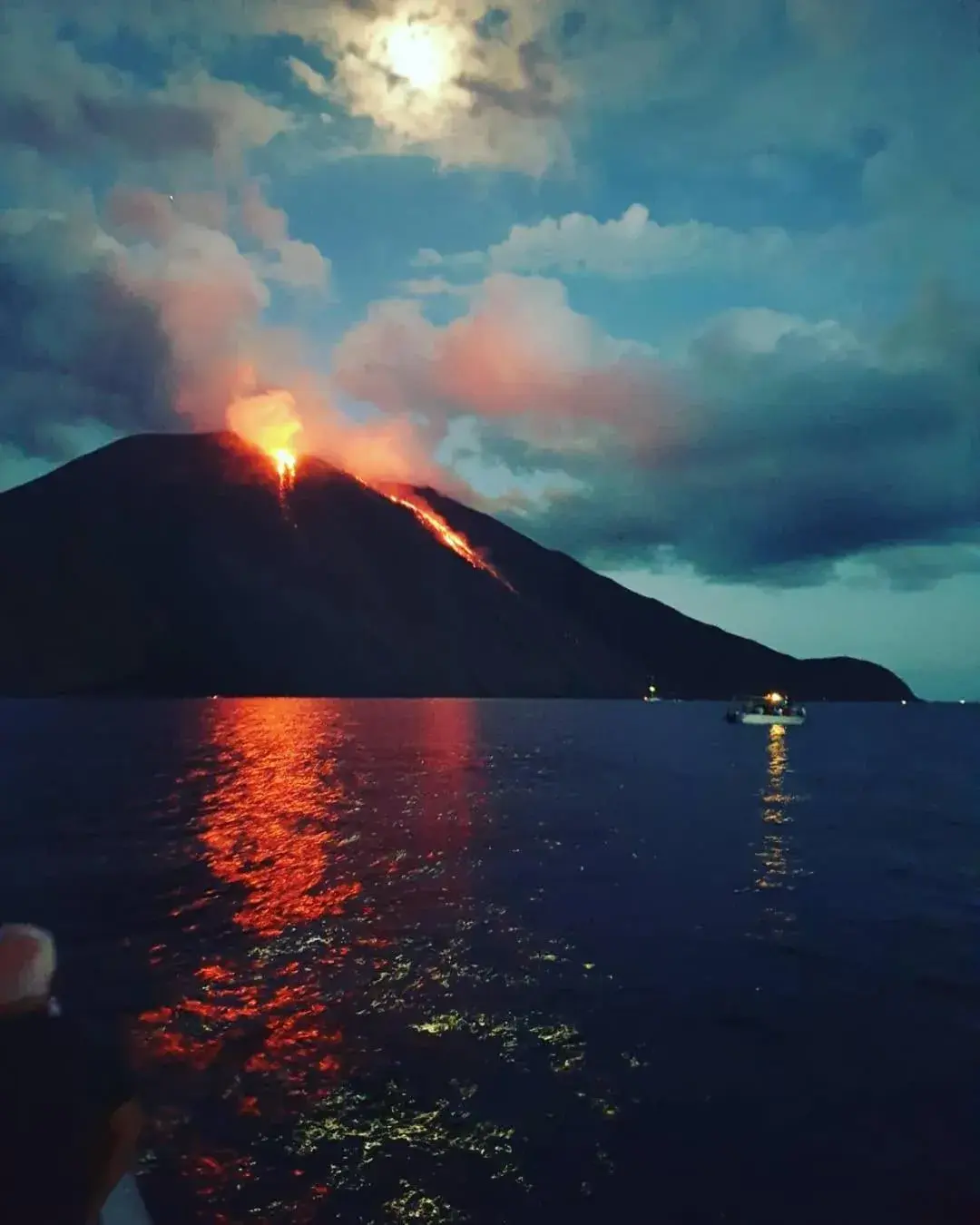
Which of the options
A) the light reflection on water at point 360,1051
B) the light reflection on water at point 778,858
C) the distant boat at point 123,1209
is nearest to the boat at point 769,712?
the light reflection on water at point 778,858

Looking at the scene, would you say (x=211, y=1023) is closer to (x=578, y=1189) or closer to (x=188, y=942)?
(x=188, y=942)

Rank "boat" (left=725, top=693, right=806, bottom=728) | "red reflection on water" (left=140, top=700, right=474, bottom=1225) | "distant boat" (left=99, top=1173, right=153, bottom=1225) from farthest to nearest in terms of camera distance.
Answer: "boat" (left=725, top=693, right=806, bottom=728)
"red reflection on water" (left=140, top=700, right=474, bottom=1225)
"distant boat" (left=99, top=1173, right=153, bottom=1225)

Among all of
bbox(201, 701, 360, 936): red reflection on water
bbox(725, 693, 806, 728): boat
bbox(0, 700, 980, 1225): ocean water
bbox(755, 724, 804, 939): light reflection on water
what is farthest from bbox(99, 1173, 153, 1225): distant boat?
bbox(725, 693, 806, 728): boat

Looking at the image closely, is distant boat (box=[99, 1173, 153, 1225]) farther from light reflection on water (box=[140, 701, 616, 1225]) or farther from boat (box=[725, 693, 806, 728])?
boat (box=[725, 693, 806, 728])

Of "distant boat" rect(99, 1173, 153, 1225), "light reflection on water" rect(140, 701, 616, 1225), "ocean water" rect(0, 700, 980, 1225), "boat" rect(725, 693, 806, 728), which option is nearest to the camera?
"distant boat" rect(99, 1173, 153, 1225)

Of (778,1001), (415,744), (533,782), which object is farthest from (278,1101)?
(415,744)

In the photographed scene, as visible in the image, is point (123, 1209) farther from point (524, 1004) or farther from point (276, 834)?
point (276, 834)
